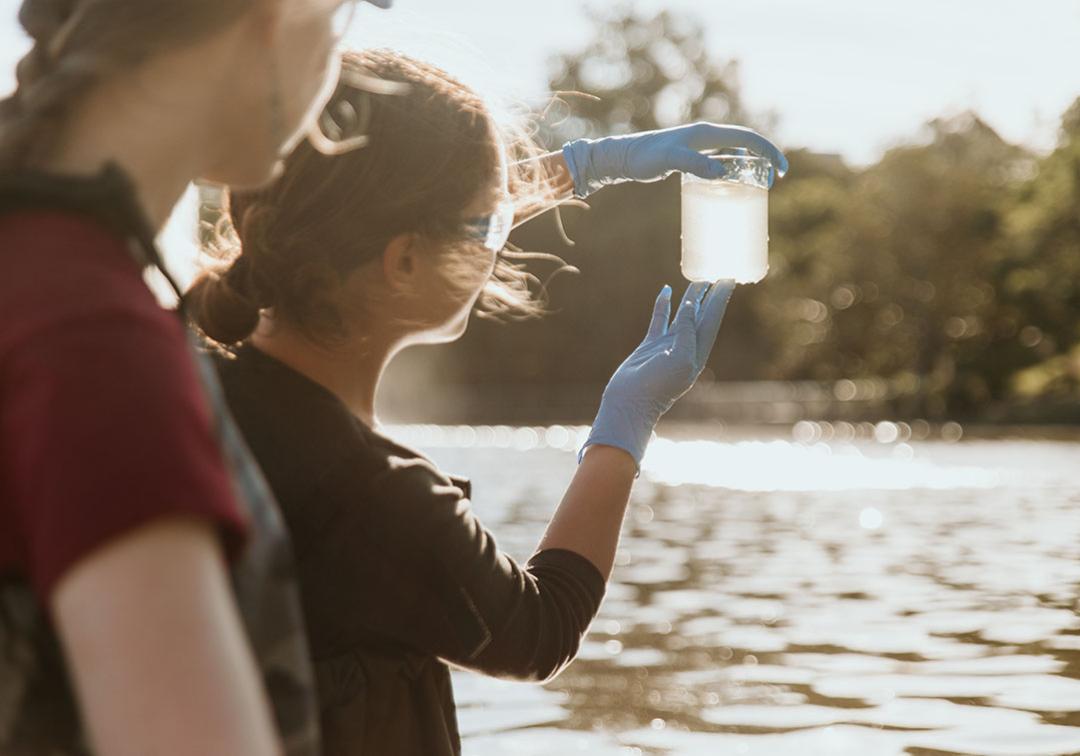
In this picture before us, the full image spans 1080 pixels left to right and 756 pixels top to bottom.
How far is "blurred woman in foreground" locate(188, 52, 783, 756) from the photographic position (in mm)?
1710

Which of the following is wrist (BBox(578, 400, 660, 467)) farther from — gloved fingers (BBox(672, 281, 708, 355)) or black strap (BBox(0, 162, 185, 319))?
black strap (BBox(0, 162, 185, 319))

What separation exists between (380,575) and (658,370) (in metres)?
0.68

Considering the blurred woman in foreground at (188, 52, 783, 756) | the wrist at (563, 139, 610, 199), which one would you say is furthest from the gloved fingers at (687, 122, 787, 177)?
the blurred woman in foreground at (188, 52, 783, 756)

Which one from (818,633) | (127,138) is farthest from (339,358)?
(818,633)

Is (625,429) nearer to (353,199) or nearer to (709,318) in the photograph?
(709,318)

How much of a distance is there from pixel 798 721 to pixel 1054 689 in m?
0.94

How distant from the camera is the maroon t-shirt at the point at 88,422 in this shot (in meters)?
0.89

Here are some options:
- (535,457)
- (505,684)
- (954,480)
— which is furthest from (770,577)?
(535,457)

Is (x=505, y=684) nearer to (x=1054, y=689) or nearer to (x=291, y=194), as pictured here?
(x=1054, y=689)

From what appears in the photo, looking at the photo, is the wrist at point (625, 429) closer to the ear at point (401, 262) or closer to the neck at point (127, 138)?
the ear at point (401, 262)

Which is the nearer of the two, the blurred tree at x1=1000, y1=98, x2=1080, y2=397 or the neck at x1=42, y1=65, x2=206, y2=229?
the neck at x1=42, y1=65, x2=206, y2=229

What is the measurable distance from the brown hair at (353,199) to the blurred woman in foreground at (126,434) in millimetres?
648

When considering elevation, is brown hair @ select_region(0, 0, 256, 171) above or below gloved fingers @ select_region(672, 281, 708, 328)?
below

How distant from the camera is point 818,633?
6496 millimetres
